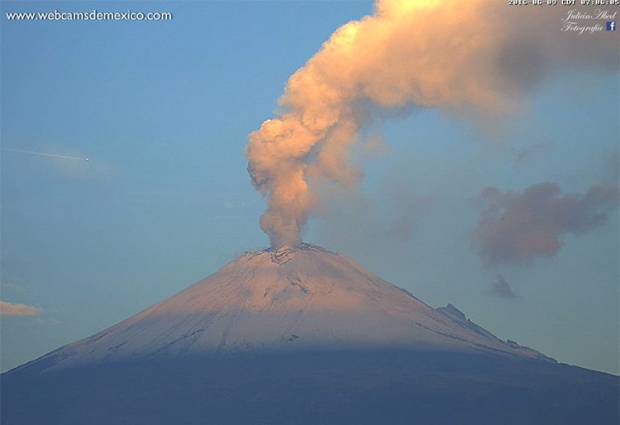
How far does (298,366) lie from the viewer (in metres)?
112

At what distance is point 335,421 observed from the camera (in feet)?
328

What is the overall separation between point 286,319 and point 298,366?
10.7m

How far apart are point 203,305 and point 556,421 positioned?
122 feet

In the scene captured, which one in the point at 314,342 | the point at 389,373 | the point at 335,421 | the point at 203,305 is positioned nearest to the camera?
the point at 335,421

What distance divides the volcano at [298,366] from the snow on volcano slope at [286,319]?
0.50 ft

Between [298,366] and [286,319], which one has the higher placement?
[286,319]

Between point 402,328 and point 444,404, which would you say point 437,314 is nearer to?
point 402,328

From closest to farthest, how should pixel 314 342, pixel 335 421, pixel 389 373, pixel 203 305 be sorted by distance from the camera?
pixel 335 421 → pixel 389 373 → pixel 314 342 → pixel 203 305

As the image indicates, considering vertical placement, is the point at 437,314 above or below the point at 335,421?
above

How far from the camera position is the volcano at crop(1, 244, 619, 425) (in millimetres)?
103062

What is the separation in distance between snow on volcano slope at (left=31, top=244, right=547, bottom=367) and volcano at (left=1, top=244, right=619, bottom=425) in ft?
0.50

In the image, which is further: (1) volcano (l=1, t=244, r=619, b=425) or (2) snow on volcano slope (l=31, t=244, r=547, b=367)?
(2) snow on volcano slope (l=31, t=244, r=547, b=367)

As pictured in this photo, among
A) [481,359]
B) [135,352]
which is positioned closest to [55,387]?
[135,352]

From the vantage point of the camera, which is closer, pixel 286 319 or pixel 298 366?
pixel 298 366
